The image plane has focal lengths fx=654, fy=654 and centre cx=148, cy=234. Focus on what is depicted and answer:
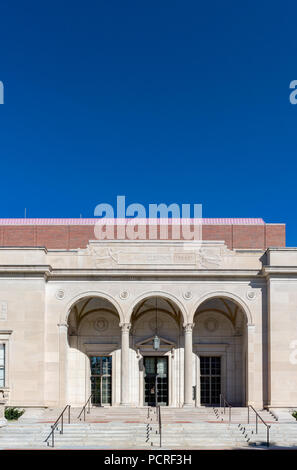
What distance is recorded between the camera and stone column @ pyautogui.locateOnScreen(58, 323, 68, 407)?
3406 cm

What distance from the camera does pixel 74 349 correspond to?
38.3 m

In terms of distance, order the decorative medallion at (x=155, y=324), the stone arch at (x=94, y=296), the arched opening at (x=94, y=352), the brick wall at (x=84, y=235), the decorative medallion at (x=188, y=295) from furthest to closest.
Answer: the brick wall at (x=84, y=235) → the decorative medallion at (x=155, y=324) → the arched opening at (x=94, y=352) → the decorative medallion at (x=188, y=295) → the stone arch at (x=94, y=296)

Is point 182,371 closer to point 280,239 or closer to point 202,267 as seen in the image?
point 202,267

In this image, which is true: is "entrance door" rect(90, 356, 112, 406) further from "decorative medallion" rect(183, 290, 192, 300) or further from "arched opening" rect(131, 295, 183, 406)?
"decorative medallion" rect(183, 290, 192, 300)

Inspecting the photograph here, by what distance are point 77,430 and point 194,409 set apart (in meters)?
8.81

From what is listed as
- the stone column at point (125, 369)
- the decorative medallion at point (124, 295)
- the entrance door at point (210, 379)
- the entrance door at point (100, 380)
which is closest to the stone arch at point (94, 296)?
the decorative medallion at point (124, 295)

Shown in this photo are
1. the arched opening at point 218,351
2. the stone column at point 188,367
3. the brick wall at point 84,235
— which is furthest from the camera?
the brick wall at point 84,235

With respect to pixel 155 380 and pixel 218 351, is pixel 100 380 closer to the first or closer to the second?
pixel 155 380

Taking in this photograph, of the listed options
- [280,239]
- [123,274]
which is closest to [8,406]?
[123,274]

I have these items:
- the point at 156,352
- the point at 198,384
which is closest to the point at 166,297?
the point at 156,352

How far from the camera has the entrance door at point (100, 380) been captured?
38.2 metres

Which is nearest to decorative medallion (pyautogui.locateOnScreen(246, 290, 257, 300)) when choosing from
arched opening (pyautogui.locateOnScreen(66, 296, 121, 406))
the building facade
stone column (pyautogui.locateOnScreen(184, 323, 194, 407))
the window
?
the building facade

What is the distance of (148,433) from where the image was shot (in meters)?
25.9

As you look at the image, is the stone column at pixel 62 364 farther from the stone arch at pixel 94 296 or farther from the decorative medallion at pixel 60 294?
the decorative medallion at pixel 60 294
